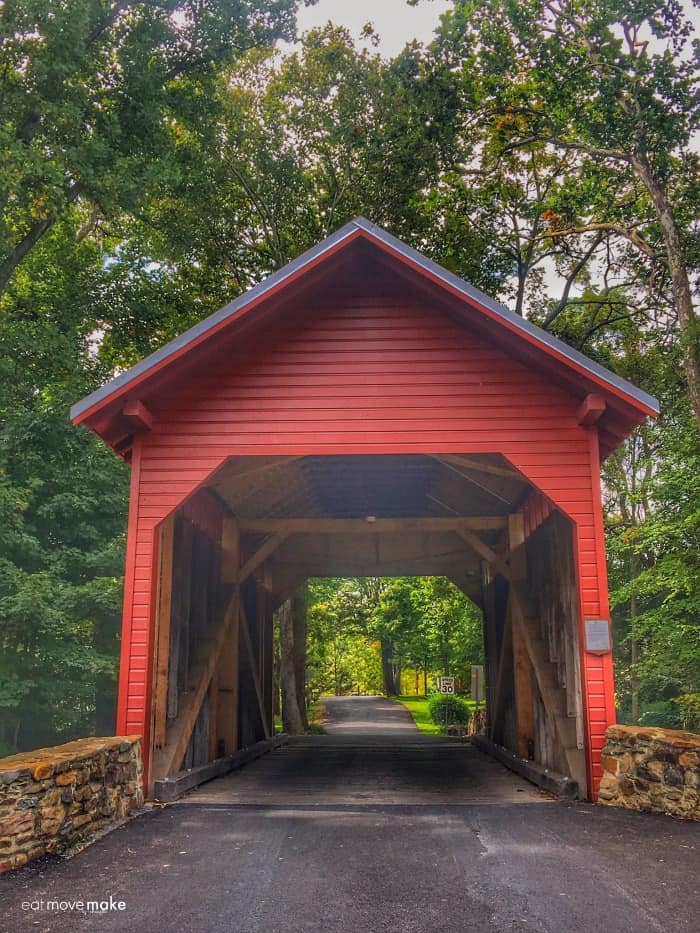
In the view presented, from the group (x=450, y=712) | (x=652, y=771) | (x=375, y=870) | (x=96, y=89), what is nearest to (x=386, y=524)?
(x=652, y=771)

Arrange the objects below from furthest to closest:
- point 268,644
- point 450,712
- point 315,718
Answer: point 315,718 < point 450,712 < point 268,644

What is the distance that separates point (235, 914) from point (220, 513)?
308 inches

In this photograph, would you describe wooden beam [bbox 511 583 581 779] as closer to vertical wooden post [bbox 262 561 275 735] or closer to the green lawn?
vertical wooden post [bbox 262 561 275 735]

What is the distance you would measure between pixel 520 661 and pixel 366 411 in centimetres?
528

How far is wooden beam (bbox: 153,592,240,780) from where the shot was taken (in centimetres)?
823

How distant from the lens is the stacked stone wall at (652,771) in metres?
6.57

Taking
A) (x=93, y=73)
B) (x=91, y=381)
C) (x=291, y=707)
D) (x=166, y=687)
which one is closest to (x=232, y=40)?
(x=93, y=73)

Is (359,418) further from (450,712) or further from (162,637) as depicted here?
(450,712)

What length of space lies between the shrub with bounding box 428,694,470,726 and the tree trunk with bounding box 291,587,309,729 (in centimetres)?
583

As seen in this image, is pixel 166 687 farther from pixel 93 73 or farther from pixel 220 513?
pixel 93 73

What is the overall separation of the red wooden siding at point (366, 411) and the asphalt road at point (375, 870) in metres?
2.60

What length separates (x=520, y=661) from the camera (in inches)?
461

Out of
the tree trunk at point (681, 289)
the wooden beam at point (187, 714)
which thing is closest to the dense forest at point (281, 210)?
the tree trunk at point (681, 289)

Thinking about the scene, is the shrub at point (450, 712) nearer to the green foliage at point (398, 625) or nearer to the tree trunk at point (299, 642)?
the green foliage at point (398, 625)
